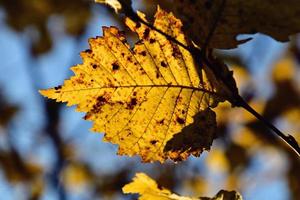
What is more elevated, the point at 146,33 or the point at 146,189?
the point at 146,33

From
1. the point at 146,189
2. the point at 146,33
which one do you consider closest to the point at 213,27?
the point at 146,33

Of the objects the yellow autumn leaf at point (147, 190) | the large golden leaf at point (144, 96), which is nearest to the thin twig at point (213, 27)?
the large golden leaf at point (144, 96)

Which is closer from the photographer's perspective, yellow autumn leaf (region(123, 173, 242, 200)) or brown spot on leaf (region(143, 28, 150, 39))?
brown spot on leaf (region(143, 28, 150, 39))

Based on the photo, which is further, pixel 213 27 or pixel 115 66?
pixel 115 66

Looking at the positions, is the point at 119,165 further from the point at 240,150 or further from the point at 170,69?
the point at 170,69

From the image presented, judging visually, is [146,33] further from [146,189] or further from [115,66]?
[146,189]

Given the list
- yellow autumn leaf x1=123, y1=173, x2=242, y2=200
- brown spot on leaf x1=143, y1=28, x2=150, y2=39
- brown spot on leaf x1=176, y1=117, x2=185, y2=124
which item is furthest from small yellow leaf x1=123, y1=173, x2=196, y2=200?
brown spot on leaf x1=143, y1=28, x2=150, y2=39

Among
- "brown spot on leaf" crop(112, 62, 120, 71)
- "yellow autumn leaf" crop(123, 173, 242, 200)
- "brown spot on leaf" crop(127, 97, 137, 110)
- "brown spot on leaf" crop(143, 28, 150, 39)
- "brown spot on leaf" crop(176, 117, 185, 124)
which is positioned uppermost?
"brown spot on leaf" crop(143, 28, 150, 39)

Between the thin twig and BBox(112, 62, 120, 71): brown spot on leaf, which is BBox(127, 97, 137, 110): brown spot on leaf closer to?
BBox(112, 62, 120, 71): brown spot on leaf

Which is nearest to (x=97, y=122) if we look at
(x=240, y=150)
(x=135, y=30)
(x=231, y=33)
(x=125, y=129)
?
(x=125, y=129)
